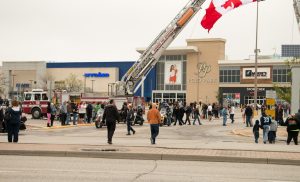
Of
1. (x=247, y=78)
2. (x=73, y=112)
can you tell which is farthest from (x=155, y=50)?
(x=247, y=78)

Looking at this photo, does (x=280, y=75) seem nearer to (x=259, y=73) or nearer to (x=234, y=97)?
(x=259, y=73)

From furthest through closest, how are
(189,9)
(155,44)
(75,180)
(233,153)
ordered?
(155,44) → (189,9) → (233,153) → (75,180)

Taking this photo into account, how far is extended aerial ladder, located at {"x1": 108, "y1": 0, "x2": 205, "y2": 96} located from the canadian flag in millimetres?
17775

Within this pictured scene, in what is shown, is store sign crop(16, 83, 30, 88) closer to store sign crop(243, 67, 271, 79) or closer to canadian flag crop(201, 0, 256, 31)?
store sign crop(243, 67, 271, 79)

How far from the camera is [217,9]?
20.2 m

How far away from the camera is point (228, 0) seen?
20.0 metres

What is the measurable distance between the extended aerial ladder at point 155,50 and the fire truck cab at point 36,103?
5578 millimetres

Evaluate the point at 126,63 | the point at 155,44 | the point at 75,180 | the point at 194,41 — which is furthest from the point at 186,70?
the point at 75,180

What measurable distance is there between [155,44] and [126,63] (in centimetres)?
8092

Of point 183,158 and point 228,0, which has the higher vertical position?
point 228,0

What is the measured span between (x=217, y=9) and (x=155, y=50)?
21.9 m

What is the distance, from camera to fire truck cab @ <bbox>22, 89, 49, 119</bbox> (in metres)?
41.8

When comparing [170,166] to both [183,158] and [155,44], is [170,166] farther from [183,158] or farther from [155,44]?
[155,44]

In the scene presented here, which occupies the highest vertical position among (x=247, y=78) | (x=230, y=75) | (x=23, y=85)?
(x=230, y=75)
